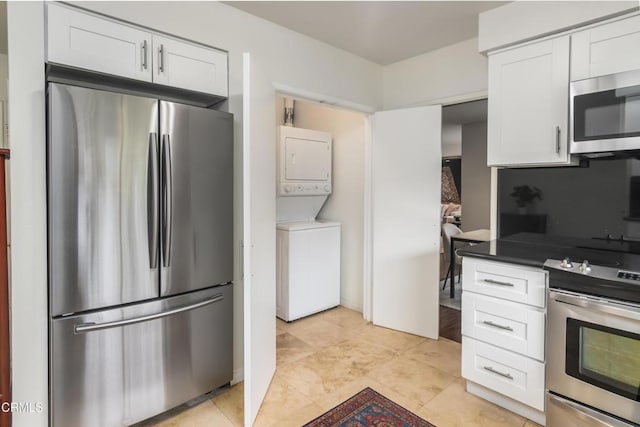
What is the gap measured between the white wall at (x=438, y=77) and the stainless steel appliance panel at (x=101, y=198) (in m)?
2.38

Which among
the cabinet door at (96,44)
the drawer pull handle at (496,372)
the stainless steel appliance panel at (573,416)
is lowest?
the stainless steel appliance panel at (573,416)

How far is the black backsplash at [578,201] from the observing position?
205cm

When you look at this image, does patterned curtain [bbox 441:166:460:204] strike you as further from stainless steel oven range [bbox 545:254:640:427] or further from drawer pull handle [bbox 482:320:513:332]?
stainless steel oven range [bbox 545:254:640:427]

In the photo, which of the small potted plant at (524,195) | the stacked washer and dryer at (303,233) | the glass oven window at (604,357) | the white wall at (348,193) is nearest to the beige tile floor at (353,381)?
the stacked washer and dryer at (303,233)

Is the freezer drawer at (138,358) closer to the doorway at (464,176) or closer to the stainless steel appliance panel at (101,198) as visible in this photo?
the stainless steel appliance panel at (101,198)

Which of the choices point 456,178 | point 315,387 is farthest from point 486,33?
point 456,178

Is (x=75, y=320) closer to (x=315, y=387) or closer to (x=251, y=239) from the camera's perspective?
(x=251, y=239)

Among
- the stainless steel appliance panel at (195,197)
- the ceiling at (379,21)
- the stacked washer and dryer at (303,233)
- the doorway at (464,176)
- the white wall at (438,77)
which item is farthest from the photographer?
the doorway at (464,176)

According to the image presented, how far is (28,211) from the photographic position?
1.61 m

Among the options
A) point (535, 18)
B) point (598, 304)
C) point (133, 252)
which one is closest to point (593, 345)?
point (598, 304)

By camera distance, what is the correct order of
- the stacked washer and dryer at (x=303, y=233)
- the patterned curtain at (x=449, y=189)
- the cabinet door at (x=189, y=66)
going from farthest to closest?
the patterned curtain at (x=449, y=189) < the stacked washer and dryer at (x=303, y=233) < the cabinet door at (x=189, y=66)

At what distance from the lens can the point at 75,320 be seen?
5.42 ft

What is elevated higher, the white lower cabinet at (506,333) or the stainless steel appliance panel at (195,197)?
the stainless steel appliance panel at (195,197)

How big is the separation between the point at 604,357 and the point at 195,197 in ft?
7.61
